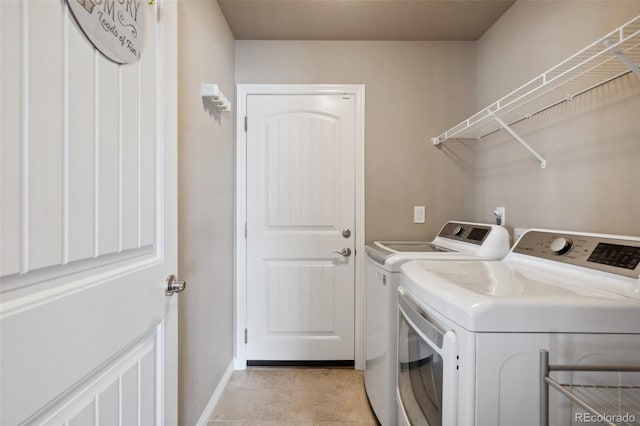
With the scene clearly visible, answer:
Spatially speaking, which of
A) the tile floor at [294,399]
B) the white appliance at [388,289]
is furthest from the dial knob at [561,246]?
the tile floor at [294,399]

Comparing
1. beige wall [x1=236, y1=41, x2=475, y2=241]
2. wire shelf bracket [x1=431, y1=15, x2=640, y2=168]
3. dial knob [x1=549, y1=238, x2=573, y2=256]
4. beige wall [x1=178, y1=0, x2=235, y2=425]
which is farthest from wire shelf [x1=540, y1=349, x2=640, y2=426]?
beige wall [x1=236, y1=41, x2=475, y2=241]

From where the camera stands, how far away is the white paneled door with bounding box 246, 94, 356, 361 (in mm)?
2203

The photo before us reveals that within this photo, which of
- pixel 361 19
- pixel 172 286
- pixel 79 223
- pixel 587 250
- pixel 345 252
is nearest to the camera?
pixel 79 223

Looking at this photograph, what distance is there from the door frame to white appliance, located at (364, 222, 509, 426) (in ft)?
1.16

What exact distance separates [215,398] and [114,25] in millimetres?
1892

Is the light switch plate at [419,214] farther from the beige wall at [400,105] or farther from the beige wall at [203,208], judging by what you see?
the beige wall at [203,208]

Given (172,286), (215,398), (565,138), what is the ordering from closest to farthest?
1. (172,286)
2. (565,138)
3. (215,398)

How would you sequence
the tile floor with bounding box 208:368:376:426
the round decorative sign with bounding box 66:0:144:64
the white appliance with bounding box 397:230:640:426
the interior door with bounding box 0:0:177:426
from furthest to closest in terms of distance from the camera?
the tile floor with bounding box 208:368:376:426, the white appliance with bounding box 397:230:640:426, the round decorative sign with bounding box 66:0:144:64, the interior door with bounding box 0:0:177:426

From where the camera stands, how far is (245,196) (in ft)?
7.24

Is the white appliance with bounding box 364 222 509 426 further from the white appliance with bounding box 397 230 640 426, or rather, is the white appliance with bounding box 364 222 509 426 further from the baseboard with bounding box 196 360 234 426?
the baseboard with bounding box 196 360 234 426

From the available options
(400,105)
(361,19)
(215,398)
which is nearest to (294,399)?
(215,398)

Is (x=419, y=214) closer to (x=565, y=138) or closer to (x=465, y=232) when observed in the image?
(x=465, y=232)

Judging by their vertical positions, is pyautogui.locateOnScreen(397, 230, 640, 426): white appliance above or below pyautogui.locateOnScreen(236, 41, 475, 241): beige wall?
below

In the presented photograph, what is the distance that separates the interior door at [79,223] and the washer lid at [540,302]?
813 millimetres
